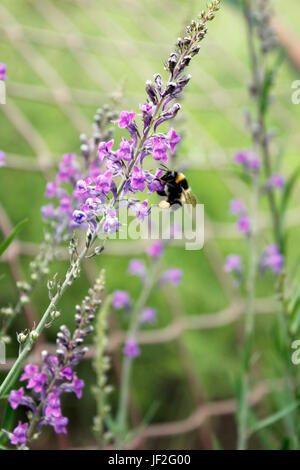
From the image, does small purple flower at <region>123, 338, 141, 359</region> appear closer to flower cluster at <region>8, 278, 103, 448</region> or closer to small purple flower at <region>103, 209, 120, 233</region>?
flower cluster at <region>8, 278, 103, 448</region>

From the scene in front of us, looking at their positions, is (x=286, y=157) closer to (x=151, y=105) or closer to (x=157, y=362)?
(x=157, y=362)

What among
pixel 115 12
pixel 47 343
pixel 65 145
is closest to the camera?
pixel 47 343

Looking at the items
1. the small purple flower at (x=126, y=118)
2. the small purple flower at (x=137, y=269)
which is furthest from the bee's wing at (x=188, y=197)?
the small purple flower at (x=137, y=269)

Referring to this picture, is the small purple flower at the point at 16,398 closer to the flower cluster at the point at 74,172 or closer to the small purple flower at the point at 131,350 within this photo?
the flower cluster at the point at 74,172

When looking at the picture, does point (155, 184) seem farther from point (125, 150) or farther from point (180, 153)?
point (180, 153)

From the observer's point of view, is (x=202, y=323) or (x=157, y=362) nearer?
(x=157, y=362)

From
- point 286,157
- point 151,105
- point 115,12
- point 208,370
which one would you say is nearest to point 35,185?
point 208,370

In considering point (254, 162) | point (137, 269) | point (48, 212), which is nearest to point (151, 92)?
point (48, 212)
